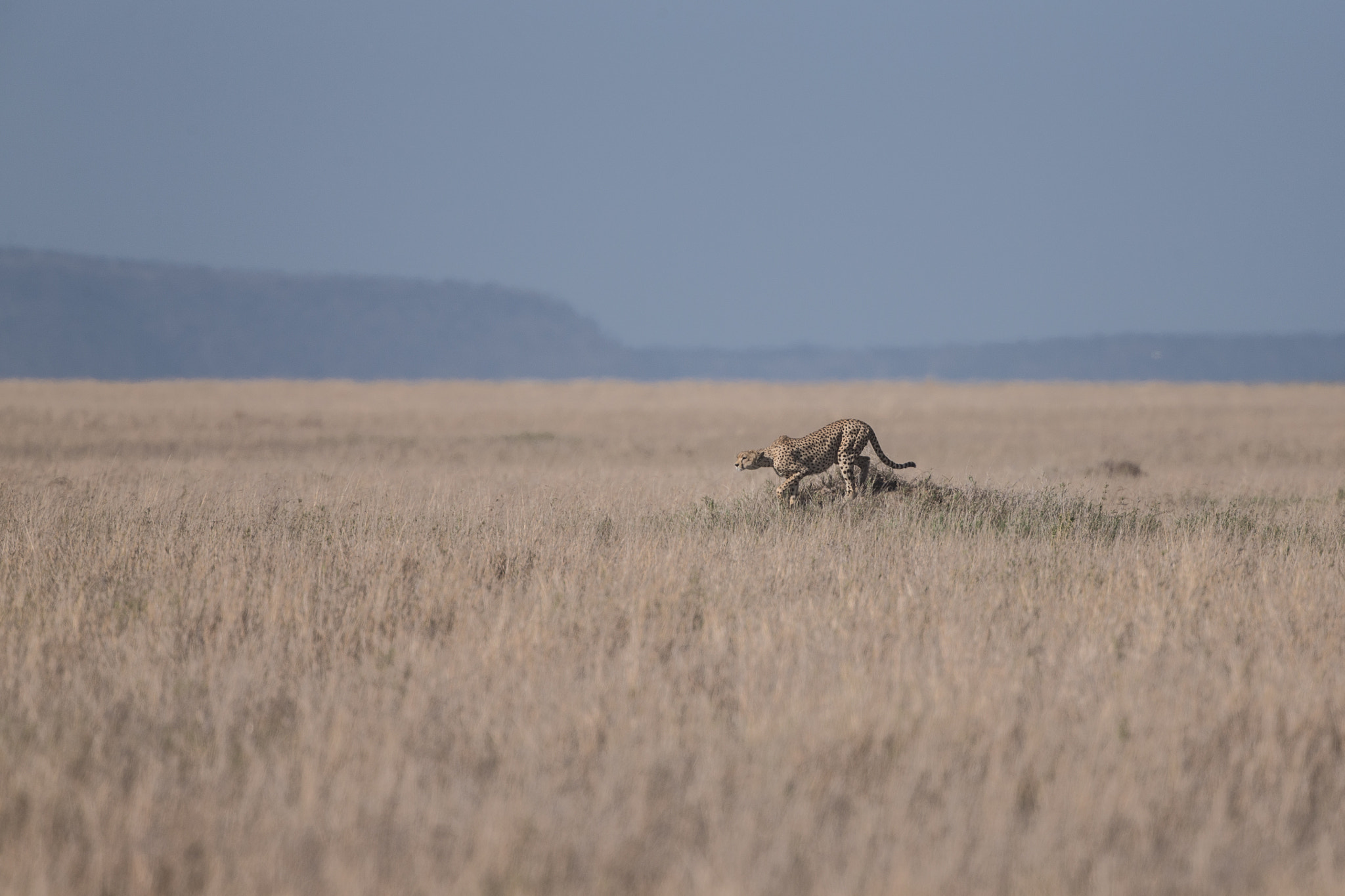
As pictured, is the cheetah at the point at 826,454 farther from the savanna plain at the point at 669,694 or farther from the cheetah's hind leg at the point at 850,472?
the savanna plain at the point at 669,694

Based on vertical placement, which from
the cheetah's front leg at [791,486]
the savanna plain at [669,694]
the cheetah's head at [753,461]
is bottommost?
the savanna plain at [669,694]

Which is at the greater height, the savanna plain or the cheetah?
the cheetah

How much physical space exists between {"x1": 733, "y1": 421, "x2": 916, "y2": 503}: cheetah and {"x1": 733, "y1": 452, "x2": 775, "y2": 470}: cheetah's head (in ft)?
0.78

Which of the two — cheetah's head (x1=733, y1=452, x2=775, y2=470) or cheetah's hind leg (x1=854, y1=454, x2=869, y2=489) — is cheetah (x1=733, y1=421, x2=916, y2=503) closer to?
cheetah's hind leg (x1=854, y1=454, x2=869, y2=489)

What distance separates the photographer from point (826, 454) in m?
9.43

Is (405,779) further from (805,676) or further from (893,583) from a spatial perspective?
(893,583)

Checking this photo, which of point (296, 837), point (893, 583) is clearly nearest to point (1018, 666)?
point (893, 583)

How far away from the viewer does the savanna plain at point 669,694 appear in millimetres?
3365

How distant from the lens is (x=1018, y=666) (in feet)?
16.8

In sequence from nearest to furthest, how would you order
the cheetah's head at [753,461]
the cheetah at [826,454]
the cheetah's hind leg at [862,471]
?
the cheetah at [826,454] < the cheetah's hind leg at [862,471] < the cheetah's head at [753,461]

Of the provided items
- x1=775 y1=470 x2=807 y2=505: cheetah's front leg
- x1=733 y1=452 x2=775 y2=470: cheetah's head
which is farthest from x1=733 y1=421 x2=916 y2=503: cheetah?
x1=733 y1=452 x2=775 y2=470: cheetah's head

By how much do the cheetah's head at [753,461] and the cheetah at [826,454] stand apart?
238 millimetres

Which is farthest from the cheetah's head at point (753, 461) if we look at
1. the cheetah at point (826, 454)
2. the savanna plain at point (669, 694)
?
the savanna plain at point (669, 694)

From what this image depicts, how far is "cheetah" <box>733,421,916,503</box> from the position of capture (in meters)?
9.38
